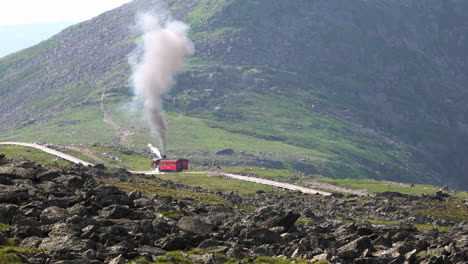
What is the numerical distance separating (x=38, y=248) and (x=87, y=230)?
5.24 meters

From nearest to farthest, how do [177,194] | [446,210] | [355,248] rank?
[355,248] < [177,194] < [446,210]

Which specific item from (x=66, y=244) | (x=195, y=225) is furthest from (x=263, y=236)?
(x=66, y=244)

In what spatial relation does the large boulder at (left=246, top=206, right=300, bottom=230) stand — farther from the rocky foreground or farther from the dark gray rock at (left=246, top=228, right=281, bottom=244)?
the dark gray rock at (left=246, top=228, right=281, bottom=244)

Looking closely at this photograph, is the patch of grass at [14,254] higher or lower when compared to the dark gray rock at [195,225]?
higher

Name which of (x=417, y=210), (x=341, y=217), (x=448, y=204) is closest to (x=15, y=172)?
(x=341, y=217)

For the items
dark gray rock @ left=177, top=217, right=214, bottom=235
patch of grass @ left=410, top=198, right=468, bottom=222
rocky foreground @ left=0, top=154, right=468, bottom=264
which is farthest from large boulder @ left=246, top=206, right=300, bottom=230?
patch of grass @ left=410, top=198, right=468, bottom=222

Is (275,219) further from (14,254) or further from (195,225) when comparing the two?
(14,254)

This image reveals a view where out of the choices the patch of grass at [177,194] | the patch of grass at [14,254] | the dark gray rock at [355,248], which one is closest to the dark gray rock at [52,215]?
the patch of grass at [14,254]

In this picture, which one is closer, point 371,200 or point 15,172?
point 15,172

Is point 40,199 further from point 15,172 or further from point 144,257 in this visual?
point 144,257

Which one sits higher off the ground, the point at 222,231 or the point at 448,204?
the point at 222,231

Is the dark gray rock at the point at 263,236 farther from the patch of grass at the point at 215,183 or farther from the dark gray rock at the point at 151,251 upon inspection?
the patch of grass at the point at 215,183

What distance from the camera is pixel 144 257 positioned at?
47.7 m

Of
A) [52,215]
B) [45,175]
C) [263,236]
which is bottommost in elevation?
[263,236]
